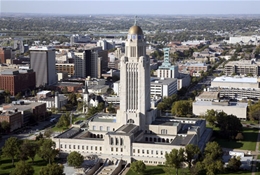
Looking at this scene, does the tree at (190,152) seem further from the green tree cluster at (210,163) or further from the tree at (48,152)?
the tree at (48,152)

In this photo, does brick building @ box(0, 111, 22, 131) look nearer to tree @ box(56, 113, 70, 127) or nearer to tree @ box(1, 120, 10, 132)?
tree @ box(1, 120, 10, 132)

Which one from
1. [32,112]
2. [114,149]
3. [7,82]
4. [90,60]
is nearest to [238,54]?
[90,60]

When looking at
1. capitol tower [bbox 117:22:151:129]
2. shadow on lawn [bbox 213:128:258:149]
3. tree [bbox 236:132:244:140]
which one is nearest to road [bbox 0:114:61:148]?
capitol tower [bbox 117:22:151:129]

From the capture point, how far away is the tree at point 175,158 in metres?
41.8

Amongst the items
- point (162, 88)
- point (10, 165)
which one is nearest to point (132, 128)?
point (10, 165)

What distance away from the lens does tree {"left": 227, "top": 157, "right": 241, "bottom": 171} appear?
43375 mm

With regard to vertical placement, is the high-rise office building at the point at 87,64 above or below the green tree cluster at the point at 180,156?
above

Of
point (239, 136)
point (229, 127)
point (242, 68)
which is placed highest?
point (242, 68)

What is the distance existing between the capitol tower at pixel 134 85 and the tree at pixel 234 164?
1177cm

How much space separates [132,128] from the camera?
4962 cm

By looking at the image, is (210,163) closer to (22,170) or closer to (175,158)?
(175,158)

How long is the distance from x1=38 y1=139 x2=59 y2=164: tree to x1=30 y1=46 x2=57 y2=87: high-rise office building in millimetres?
48738

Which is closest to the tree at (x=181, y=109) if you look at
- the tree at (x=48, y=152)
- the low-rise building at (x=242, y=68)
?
the tree at (x=48, y=152)

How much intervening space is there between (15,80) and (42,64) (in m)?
9.63
